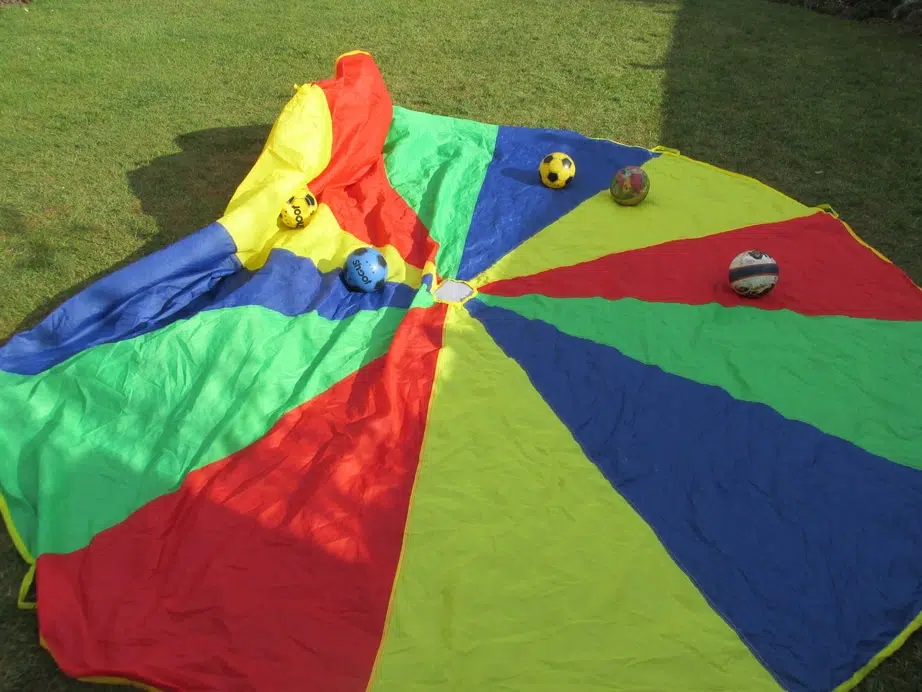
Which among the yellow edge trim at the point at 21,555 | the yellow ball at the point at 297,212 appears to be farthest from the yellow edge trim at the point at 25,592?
the yellow ball at the point at 297,212

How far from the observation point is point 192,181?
5348mm

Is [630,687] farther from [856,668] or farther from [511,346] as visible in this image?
[511,346]

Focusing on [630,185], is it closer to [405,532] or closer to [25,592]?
[405,532]

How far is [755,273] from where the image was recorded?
3.76 metres

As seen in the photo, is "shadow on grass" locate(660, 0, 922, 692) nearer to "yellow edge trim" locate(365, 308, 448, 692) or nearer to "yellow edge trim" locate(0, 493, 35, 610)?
"yellow edge trim" locate(365, 308, 448, 692)

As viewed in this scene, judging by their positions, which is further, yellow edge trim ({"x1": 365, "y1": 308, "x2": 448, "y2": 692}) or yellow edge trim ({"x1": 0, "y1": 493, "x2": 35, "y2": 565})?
yellow edge trim ({"x1": 0, "y1": 493, "x2": 35, "y2": 565})

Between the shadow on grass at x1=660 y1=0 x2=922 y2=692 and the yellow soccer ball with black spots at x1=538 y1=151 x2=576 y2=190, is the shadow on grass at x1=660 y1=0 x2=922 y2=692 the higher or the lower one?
the lower one

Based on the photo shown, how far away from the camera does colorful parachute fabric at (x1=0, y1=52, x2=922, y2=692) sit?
8.00 feet

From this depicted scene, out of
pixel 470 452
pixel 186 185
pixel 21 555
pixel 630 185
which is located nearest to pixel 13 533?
pixel 21 555

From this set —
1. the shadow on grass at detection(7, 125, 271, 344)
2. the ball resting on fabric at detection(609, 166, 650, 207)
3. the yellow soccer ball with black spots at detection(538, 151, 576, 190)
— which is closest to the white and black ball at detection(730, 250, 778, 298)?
the ball resting on fabric at detection(609, 166, 650, 207)

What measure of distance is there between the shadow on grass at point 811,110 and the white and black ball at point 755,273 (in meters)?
1.22

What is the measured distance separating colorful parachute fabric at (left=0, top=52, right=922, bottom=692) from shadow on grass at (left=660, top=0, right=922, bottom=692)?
80 cm

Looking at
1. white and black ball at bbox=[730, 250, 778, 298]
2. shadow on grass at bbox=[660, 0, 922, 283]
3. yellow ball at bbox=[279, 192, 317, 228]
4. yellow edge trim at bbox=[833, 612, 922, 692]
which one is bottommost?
yellow edge trim at bbox=[833, 612, 922, 692]

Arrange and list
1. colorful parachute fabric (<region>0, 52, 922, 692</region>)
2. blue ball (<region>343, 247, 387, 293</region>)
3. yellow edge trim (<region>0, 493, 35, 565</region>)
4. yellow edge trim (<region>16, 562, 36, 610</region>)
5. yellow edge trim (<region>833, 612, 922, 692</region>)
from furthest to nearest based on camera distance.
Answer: blue ball (<region>343, 247, 387, 293</region>), yellow edge trim (<region>0, 493, 35, 565</region>), yellow edge trim (<region>16, 562, 36, 610</region>), colorful parachute fabric (<region>0, 52, 922, 692</region>), yellow edge trim (<region>833, 612, 922, 692</region>)
